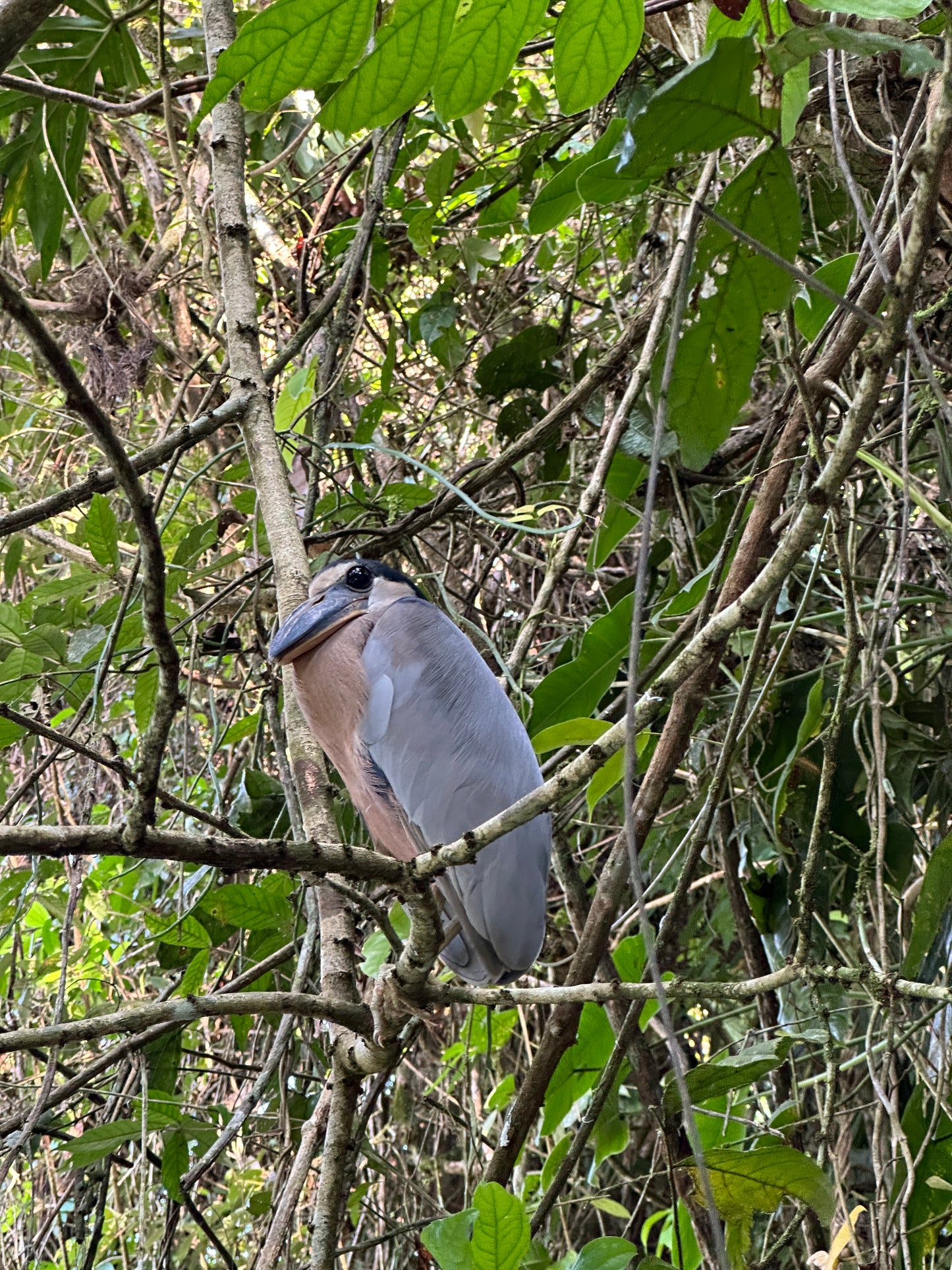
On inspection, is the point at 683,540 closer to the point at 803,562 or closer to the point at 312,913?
the point at 803,562

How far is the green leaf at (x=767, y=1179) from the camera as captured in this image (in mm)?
1061

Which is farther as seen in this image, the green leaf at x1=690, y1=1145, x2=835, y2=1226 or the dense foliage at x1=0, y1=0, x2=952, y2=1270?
the green leaf at x1=690, y1=1145, x2=835, y2=1226

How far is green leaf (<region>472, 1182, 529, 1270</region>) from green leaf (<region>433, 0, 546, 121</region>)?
2.95 ft

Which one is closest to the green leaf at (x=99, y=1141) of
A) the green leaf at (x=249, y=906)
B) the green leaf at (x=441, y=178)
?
the green leaf at (x=249, y=906)

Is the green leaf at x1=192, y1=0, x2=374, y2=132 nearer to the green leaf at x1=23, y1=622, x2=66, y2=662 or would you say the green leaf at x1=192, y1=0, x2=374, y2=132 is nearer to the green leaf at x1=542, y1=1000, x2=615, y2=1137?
the green leaf at x1=23, y1=622, x2=66, y2=662

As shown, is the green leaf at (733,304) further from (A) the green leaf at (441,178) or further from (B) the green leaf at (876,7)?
(A) the green leaf at (441,178)

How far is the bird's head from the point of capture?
4.44 ft

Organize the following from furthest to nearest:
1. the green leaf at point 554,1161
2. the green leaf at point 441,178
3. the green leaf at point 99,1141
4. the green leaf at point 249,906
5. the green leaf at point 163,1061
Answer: the green leaf at point 441,178 < the green leaf at point 163,1061 < the green leaf at point 554,1161 < the green leaf at point 249,906 < the green leaf at point 99,1141

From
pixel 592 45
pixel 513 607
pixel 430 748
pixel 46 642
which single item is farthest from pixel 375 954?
pixel 513 607

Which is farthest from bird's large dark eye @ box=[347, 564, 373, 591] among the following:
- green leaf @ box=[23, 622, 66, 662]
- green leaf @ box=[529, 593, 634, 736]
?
green leaf @ box=[23, 622, 66, 662]

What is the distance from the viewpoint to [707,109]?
74cm

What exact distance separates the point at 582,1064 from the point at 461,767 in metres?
0.45

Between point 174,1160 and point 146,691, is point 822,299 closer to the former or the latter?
point 146,691

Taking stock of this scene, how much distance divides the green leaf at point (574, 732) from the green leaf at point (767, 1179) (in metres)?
0.44
